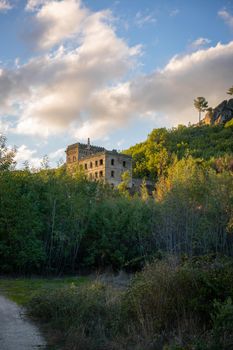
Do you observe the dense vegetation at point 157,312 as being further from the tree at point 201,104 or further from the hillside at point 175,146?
the tree at point 201,104

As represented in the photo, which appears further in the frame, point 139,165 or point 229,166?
point 139,165

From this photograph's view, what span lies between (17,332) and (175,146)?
86.7 m

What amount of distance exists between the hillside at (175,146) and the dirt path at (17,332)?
220ft

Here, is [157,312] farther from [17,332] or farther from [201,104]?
[201,104]

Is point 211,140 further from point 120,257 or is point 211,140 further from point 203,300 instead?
point 203,300

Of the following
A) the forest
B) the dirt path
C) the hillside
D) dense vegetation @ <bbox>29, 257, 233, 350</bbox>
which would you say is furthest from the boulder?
dense vegetation @ <bbox>29, 257, 233, 350</bbox>

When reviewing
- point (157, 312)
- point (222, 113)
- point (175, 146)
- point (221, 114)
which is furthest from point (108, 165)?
point (157, 312)

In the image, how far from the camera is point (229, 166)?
54.7 metres

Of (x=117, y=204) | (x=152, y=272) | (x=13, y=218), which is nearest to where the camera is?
(x=152, y=272)

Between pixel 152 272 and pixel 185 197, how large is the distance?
23.8 meters

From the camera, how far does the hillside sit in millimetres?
83294

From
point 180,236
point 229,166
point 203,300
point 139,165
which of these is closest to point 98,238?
point 180,236

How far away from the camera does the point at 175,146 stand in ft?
312

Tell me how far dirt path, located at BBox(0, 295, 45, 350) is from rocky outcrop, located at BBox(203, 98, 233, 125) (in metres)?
99.4
